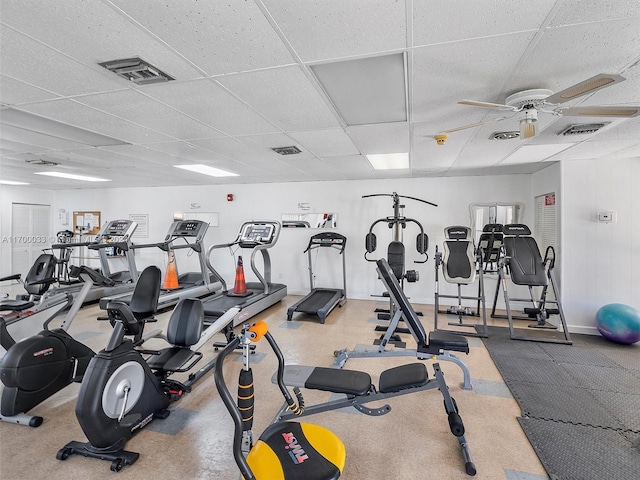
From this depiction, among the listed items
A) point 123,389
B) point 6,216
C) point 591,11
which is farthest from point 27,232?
point 591,11

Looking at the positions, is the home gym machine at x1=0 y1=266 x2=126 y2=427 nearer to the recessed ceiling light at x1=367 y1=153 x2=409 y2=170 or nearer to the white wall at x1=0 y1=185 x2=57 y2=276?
the recessed ceiling light at x1=367 y1=153 x2=409 y2=170

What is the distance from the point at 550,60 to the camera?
1.89 meters

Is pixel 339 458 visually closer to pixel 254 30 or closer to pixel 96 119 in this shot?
pixel 254 30

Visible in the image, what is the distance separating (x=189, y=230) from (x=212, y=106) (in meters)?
3.55

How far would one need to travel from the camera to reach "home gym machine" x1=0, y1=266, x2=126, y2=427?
230 cm

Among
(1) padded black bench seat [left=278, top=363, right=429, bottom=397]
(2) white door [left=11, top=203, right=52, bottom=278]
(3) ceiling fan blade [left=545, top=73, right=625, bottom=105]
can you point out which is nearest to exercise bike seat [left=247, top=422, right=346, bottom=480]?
(1) padded black bench seat [left=278, top=363, right=429, bottom=397]

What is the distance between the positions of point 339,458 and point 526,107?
8.71ft

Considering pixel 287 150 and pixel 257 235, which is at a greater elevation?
pixel 287 150

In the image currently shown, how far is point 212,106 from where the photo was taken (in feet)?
8.76

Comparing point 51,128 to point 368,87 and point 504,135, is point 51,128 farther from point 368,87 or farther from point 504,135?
point 504,135

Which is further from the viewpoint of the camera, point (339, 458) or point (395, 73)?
point (395, 73)

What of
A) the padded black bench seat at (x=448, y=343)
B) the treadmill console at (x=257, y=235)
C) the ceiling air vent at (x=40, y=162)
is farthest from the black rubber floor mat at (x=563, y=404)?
the ceiling air vent at (x=40, y=162)

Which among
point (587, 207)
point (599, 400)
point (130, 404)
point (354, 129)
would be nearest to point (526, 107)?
point (354, 129)

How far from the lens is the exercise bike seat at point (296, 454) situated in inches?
59.2
